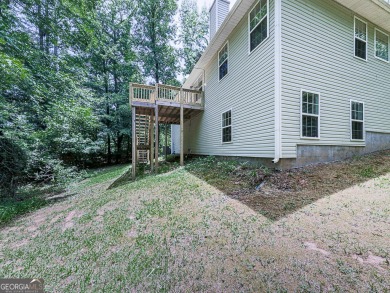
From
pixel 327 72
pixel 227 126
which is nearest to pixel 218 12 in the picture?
pixel 227 126

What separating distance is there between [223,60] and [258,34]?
288 centimetres

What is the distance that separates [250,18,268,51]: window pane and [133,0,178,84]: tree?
650 inches

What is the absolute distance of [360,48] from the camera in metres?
6.94

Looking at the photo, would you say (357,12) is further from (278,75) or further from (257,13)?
(278,75)

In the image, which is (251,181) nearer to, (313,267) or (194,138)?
(313,267)

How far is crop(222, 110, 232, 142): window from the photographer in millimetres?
8154

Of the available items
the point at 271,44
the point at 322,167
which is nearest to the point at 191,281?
the point at 322,167

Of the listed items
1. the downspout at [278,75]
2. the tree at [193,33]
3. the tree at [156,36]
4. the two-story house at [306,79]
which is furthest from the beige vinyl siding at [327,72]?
the tree at [156,36]

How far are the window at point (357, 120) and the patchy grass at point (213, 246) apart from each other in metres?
2.60

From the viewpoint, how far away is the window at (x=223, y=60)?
863 centimetres

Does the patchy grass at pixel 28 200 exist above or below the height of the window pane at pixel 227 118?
below

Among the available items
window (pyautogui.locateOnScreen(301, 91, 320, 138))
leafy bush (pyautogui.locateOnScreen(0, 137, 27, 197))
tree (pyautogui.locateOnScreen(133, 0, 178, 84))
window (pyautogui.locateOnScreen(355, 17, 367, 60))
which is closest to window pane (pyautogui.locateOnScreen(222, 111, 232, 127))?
window (pyautogui.locateOnScreen(301, 91, 320, 138))

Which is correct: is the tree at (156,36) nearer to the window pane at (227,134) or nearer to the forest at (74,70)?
the forest at (74,70)

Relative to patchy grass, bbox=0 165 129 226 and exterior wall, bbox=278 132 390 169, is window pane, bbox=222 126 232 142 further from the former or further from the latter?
patchy grass, bbox=0 165 129 226
